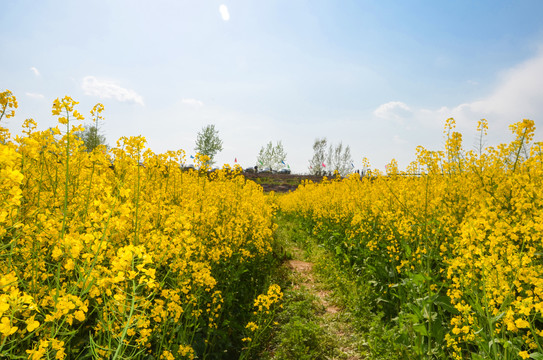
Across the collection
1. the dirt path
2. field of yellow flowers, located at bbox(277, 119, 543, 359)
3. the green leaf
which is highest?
field of yellow flowers, located at bbox(277, 119, 543, 359)

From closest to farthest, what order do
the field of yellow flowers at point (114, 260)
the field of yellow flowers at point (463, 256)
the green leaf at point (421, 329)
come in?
the field of yellow flowers at point (114, 260)
the field of yellow flowers at point (463, 256)
the green leaf at point (421, 329)

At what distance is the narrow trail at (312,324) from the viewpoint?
379 centimetres

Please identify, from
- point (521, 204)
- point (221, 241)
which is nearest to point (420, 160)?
point (521, 204)

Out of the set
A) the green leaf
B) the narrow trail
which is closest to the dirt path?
the narrow trail

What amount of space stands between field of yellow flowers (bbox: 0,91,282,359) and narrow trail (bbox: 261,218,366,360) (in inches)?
15.5

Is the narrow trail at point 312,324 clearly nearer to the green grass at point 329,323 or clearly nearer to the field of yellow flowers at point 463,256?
the green grass at point 329,323

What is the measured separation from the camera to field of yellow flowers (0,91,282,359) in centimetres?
154

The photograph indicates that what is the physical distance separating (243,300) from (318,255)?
3412mm

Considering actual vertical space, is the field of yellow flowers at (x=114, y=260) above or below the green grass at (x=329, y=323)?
above

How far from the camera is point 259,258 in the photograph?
18.1ft

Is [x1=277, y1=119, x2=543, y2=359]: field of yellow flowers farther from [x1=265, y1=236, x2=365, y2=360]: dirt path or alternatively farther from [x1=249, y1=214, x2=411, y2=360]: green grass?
[x1=265, y1=236, x2=365, y2=360]: dirt path

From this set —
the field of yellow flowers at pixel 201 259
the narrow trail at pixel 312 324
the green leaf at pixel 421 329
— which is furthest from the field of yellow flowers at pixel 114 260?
the green leaf at pixel 421 329

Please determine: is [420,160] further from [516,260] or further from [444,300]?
[516,260]

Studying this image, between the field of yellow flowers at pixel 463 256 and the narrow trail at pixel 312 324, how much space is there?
623mm
